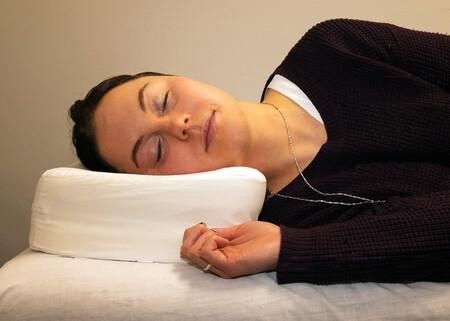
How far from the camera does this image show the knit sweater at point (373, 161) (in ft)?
2.57

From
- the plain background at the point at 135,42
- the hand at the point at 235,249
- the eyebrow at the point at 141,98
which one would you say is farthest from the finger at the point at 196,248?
the plain background at the point at 135,42

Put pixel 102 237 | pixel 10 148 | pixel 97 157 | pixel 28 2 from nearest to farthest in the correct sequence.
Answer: pixel 102 237 < pixel 97 157 < pixel 28 2 < pixel 10 148

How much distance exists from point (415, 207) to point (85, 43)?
4.15ft

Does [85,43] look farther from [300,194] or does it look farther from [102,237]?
[300,194]

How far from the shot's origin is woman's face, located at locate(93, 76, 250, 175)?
3.43 ft

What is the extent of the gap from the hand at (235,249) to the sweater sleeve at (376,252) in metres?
0.03

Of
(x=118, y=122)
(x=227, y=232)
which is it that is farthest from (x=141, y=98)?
(x=227, y=232)

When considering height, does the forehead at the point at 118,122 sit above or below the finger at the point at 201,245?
above

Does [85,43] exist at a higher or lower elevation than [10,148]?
higher

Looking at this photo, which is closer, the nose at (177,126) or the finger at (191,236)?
the finger at (191,236)

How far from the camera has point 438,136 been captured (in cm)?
100

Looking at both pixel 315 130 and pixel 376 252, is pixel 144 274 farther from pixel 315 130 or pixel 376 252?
pixel 315 130

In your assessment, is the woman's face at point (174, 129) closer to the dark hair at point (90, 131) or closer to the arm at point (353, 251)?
the dark hair at point (90, 131)

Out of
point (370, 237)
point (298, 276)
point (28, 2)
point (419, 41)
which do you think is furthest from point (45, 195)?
point (419, 41)
